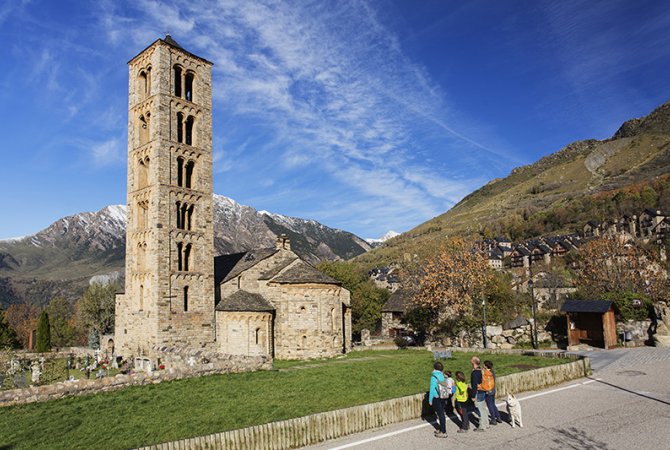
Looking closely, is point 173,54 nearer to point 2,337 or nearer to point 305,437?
point 305,437

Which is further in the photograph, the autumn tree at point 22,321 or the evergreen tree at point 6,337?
the autumn tree at point 22,321

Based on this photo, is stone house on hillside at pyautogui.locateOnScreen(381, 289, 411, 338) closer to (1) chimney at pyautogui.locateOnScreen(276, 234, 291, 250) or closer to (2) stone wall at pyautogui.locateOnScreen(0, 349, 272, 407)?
(1) chimney at pyautogui.locateOnScreen(276, 234, 291, 250)

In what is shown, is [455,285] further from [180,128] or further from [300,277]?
[180,128]

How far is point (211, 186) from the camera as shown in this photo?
37.1 m

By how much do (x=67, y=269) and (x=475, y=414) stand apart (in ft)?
677

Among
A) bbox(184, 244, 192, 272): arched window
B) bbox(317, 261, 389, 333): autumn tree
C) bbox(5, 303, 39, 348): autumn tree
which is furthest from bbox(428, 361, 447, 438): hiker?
bbox(5, 303, 39, 348): autumn tree

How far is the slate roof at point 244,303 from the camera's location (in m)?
33.6

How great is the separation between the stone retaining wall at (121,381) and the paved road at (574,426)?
43.3 ft

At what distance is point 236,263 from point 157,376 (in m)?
18.1

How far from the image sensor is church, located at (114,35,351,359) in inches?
1312

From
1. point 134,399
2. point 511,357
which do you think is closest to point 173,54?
point 134,399

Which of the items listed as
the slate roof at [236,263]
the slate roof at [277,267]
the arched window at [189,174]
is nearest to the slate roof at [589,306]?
the slate roof at [277,267]

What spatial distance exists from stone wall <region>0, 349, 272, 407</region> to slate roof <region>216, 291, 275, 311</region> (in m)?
4.65

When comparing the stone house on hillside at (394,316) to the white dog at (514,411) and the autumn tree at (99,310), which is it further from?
the white dog at (514,411)
